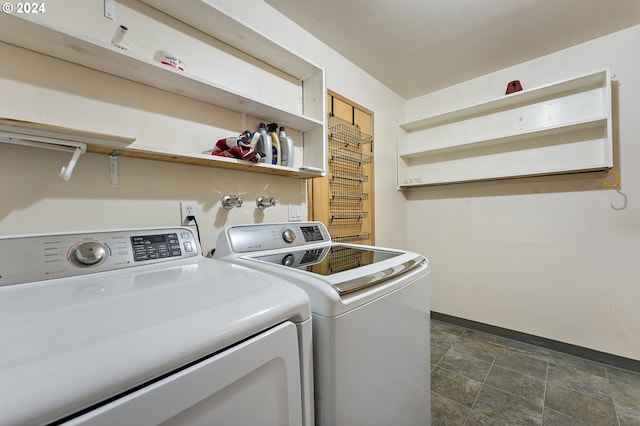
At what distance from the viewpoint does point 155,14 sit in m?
1.20

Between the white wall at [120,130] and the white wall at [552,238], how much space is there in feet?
6.45

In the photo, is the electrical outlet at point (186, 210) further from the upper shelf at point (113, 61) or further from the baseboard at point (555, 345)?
the baseboard at point (555, 345)

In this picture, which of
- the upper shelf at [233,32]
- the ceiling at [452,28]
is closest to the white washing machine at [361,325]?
the upper shelf at [233,32]

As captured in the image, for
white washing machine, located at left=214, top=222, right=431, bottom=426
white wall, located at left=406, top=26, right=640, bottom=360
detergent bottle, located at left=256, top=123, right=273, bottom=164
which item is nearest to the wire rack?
detergent bottle, located at left=256, top=123, right=273, bottom=164

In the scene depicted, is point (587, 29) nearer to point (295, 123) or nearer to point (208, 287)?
point (295, 123)

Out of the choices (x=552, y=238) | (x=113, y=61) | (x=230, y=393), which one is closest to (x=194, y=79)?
(x=113, y=61)

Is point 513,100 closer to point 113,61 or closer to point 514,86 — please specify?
point 514,86

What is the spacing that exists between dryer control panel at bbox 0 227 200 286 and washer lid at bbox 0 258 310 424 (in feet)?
0.16

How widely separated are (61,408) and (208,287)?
0.37 meters

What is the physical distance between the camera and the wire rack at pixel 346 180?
2125 millimetres

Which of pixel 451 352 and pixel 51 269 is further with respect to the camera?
pixel 451 352

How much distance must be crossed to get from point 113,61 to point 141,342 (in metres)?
1.10

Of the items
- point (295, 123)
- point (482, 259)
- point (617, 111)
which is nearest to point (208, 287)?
point (295, 123)

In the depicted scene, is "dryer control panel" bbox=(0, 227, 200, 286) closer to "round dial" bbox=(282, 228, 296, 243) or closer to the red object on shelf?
"round dial" bbox=(282, 228, 296, 243)
